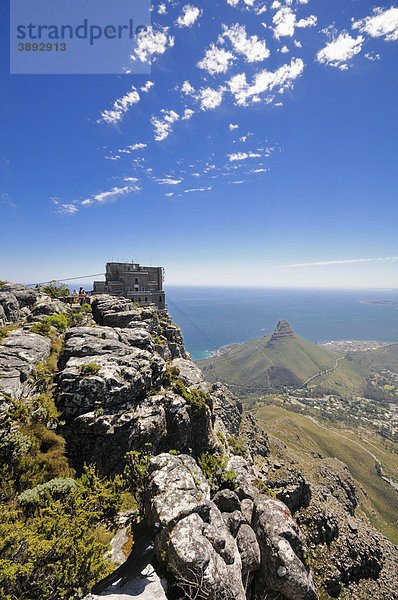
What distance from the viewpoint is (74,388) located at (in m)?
12.9

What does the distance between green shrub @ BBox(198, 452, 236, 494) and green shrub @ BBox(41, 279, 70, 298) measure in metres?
30.4

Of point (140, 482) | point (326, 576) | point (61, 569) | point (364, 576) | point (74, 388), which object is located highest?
point (74, 388)

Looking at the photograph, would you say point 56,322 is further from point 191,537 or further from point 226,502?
point 226,502

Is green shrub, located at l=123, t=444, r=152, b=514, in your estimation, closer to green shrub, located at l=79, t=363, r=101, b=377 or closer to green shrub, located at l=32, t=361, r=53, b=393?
green shrub, located at l=79, t=363, r=101, b=377

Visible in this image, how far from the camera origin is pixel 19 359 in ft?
42.1

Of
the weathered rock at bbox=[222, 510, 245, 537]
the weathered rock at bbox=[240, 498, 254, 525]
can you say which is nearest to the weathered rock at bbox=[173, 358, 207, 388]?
the weathered rock at bbox=[240, 498, 254, 525]

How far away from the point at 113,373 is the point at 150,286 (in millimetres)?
35719

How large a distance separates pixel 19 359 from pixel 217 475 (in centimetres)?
1652

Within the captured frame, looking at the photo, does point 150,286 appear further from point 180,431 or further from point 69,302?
point 180,431

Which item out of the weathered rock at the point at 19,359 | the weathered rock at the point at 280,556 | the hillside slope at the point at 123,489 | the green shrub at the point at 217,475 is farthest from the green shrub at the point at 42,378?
the weathered rock at the point at 280,556

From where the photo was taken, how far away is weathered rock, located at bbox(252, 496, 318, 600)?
10.6 meters

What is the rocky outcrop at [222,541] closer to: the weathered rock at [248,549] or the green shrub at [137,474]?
the weathered rock at [248,549]

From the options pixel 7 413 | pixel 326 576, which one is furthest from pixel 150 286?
pixel 326 576

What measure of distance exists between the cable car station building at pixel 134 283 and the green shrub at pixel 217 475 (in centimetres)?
3025
